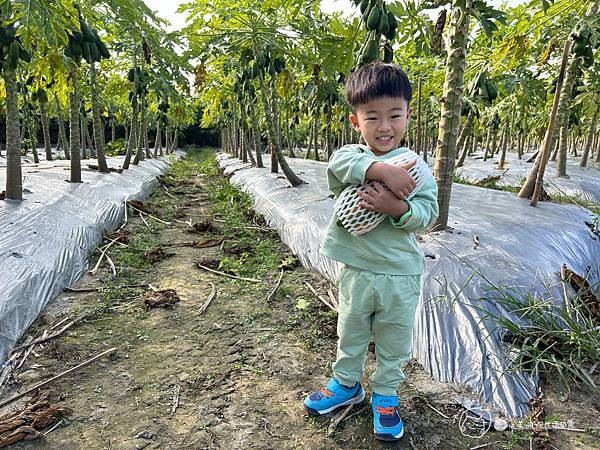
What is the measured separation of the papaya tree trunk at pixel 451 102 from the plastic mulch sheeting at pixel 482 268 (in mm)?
525

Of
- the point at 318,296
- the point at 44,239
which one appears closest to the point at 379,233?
the point at 318,296

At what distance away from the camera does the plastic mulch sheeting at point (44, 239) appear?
3.02 m

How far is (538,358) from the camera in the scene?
2.31 m

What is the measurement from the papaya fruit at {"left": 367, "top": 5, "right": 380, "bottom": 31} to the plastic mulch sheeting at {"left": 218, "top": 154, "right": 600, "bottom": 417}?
6.78ft

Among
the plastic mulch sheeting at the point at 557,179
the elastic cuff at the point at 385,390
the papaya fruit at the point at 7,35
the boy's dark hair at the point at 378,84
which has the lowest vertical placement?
the elastic cuff at the point at 385,390

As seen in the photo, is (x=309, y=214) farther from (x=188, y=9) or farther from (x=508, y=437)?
(x=188, y=9)

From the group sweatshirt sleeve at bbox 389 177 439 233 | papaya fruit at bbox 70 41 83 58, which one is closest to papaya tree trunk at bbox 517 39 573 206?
sweatshirt sleeve at bbox 389 177 439 233

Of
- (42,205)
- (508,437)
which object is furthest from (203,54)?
(508,437)

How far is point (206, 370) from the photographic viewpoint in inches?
104

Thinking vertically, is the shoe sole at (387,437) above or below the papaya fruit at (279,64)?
below

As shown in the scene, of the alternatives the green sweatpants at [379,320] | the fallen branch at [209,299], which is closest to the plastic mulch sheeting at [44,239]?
the fallen branch at [209,299]

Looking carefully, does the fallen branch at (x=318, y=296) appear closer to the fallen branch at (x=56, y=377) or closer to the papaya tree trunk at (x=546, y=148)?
the fallen branch at (x=56, y=377)

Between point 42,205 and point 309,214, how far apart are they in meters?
3.39

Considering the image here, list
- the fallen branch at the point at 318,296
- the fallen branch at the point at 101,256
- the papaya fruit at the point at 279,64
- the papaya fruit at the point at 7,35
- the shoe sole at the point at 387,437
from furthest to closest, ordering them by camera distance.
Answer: the papaya fruit at the point at 279,64 → the fallen branch at the point at 101,256 → the papaya fruit at the point at 7,35 → the fallen branch at the point at 318,296 → the shoe sole at the point at 387,437
